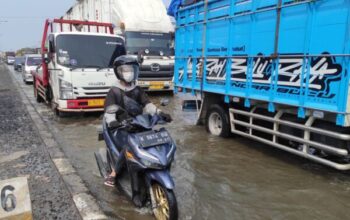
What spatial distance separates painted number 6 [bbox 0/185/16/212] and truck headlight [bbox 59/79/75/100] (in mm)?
5844

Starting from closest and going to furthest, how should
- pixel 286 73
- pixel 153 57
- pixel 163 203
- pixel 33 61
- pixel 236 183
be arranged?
pixel 163 203 → pixel 236 183 → pixel 286 73 → pixel 153 57 → pixel 33 61

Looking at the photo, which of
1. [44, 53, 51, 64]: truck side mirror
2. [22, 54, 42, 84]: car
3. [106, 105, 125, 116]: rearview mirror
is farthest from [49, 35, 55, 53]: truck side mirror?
[22, 54, 42, 84]: car

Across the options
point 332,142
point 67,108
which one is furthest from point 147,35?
point 332,142

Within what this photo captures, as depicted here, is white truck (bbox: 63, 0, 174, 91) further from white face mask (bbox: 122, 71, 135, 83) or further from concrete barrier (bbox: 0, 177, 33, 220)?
concrete barrier (bbox: 0, 177, 33, 220)

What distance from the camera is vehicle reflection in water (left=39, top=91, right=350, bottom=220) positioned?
3.91m

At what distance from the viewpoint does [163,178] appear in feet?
10.9

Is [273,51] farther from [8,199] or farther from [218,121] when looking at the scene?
[8,199]

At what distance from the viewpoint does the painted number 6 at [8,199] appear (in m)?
2.89

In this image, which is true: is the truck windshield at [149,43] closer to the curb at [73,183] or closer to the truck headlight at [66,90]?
the truck headlight at [66,90]

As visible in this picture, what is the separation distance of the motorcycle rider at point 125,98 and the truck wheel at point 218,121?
2972mm

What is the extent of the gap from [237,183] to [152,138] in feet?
5.84

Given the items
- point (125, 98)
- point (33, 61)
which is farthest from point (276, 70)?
point (33, 61)

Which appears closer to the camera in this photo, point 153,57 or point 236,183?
point 236,183

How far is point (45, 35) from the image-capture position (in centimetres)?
1034
